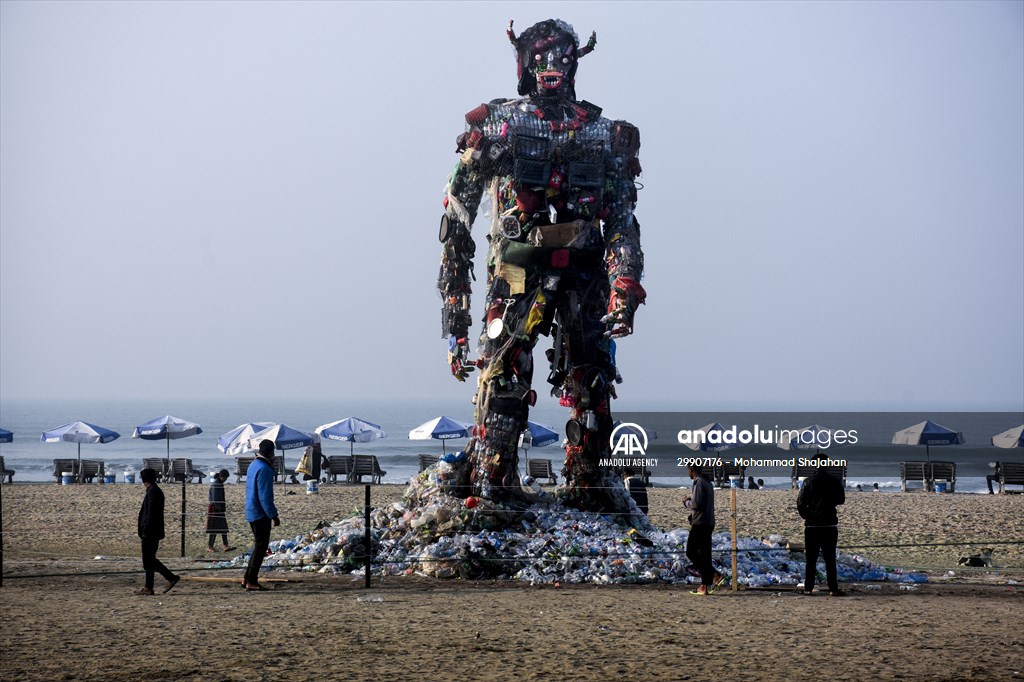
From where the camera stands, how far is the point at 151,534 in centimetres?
1266

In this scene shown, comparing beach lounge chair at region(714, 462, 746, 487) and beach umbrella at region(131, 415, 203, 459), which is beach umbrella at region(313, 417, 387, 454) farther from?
beach lounge chair at region(714, 462, 746, 487)

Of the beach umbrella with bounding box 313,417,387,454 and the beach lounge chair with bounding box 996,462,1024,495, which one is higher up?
the beach umbrella with bounding box 313,417,387,454

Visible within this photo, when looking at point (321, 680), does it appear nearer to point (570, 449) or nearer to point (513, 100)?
point (570, 449)

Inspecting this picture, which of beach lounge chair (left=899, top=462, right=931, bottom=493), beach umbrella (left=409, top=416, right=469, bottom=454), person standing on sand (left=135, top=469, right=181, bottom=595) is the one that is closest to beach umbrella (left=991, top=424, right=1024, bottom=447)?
beach lounge chair (left=899, top=462, right=931, bottom=493)

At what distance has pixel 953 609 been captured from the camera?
37.8 ft

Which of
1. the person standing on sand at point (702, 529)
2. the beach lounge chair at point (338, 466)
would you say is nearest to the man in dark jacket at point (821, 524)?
the person standing on sand at point (702, 529)

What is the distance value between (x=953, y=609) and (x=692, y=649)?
343 cm

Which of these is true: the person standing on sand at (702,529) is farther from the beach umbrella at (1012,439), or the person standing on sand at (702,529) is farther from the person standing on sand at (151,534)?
the beach umbrella at (1012,439)

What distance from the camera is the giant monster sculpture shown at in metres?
13.5

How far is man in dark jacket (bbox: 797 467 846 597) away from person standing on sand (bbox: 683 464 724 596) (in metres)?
0.96

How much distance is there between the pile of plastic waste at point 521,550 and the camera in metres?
13.1

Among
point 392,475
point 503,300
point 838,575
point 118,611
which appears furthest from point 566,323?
point 392,475

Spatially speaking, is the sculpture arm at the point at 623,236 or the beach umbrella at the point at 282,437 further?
the beach umbrella at the point at 282,437

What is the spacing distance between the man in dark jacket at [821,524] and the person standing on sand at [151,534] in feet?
21.5
